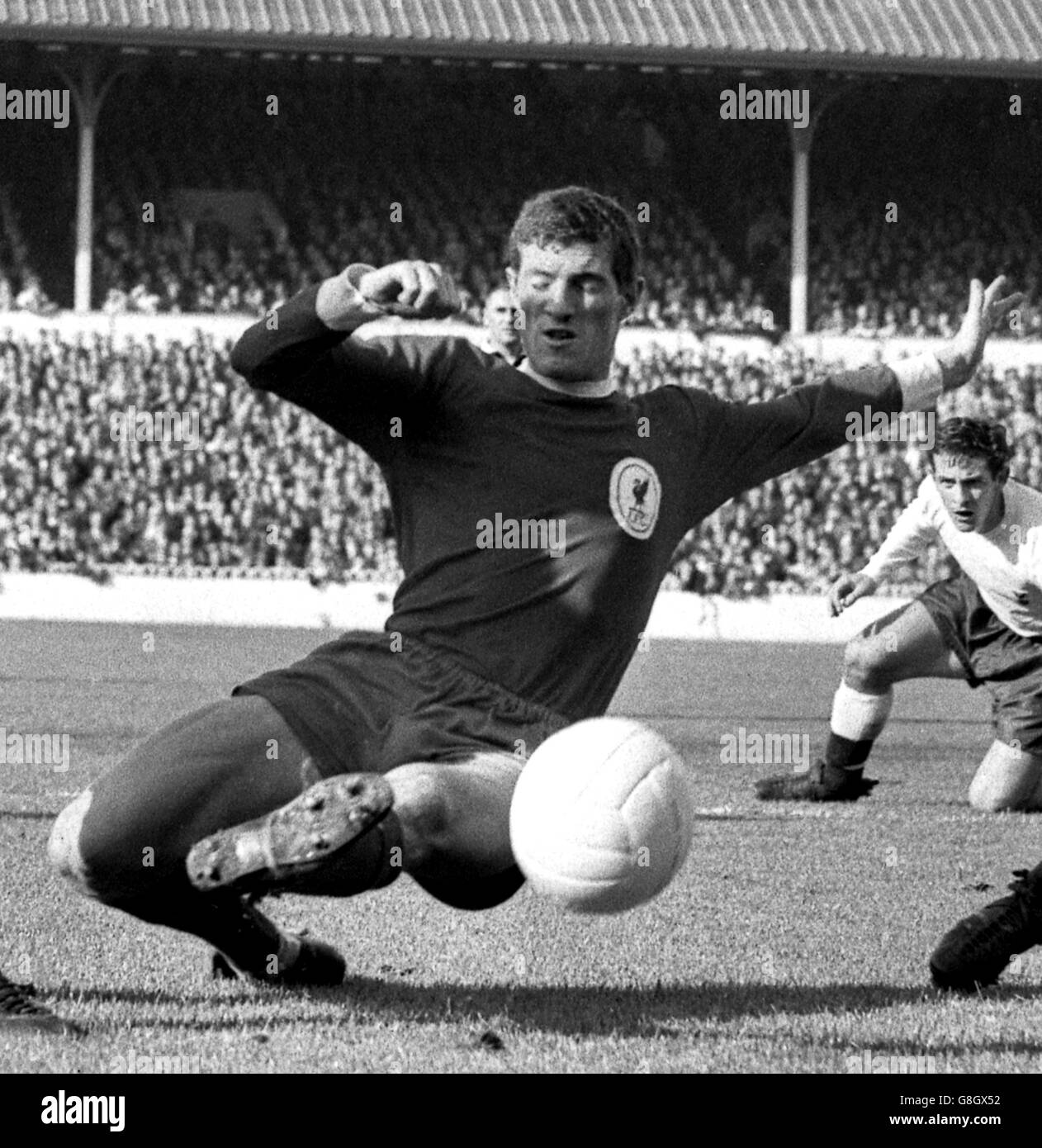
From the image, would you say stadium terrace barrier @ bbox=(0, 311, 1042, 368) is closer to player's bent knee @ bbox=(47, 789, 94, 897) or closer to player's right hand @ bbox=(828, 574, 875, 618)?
player's right hand @ bbox=(828, 574, 875, 618)

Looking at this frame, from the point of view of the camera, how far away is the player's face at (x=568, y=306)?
16.9 ft

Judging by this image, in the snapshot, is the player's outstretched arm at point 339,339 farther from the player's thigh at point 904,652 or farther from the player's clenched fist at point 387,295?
the player's thigh at point 904,652

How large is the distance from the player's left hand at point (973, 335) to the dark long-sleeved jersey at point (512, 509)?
2.68ft

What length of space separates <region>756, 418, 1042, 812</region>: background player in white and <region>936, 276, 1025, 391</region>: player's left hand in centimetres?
407

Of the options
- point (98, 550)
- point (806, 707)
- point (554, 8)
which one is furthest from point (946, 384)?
point (554, 8)

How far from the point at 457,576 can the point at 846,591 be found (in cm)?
430

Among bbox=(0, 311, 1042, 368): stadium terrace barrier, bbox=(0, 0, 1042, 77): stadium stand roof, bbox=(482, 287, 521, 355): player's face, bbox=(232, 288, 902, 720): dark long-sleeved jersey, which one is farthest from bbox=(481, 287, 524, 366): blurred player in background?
bbox=(0, 0, 1042, 77): stadium stand roof

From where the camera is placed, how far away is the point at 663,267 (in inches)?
1287

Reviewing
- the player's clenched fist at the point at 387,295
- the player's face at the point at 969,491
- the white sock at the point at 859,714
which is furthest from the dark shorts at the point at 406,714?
the white sock at the point at 859,714

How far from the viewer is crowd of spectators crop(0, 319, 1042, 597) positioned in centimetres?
2606

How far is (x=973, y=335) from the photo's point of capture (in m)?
5.65
